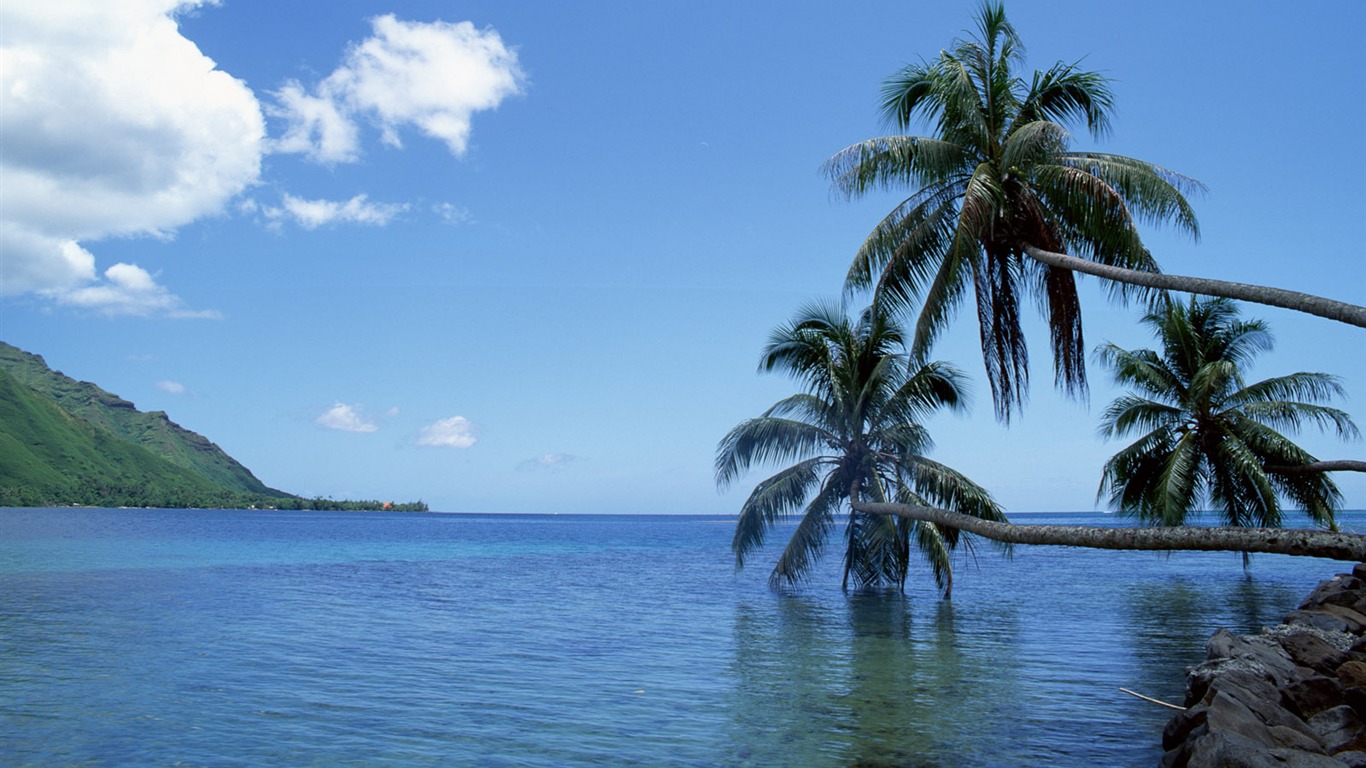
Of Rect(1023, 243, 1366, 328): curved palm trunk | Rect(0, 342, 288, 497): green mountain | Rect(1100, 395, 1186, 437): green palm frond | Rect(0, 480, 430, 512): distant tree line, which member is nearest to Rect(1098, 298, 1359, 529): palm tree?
Rect(1100, 395, 1186, 437): green palm frond

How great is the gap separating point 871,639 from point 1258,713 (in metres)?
8.52

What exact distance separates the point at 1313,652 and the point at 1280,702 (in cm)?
239

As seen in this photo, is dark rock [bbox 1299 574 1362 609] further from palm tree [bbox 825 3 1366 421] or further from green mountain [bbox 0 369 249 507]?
green mountain [bbox 0 369 249 507]

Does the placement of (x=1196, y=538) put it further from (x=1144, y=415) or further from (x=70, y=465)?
(x=70, y=465)

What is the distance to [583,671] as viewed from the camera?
44.2 feet

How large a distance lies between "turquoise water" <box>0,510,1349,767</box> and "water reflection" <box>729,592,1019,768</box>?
0.17 ft

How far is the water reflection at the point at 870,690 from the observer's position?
8.97 meters

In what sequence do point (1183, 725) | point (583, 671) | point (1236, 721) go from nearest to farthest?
1. point (1236, 721)
2. point (1183, 725)
3. point (583, 671)

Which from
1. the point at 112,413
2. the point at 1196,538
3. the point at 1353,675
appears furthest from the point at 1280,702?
the point at 112,413

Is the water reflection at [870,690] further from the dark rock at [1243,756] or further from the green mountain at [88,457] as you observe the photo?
the green mountain at [88,457]

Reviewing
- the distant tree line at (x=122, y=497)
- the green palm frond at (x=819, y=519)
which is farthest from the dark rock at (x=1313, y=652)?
the distant tree line at (x=122, y=497)

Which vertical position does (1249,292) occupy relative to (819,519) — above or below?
above

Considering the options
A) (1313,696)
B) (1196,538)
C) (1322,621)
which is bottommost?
(1313,696)

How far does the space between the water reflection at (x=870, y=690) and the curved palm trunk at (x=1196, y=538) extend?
11.2 feet
